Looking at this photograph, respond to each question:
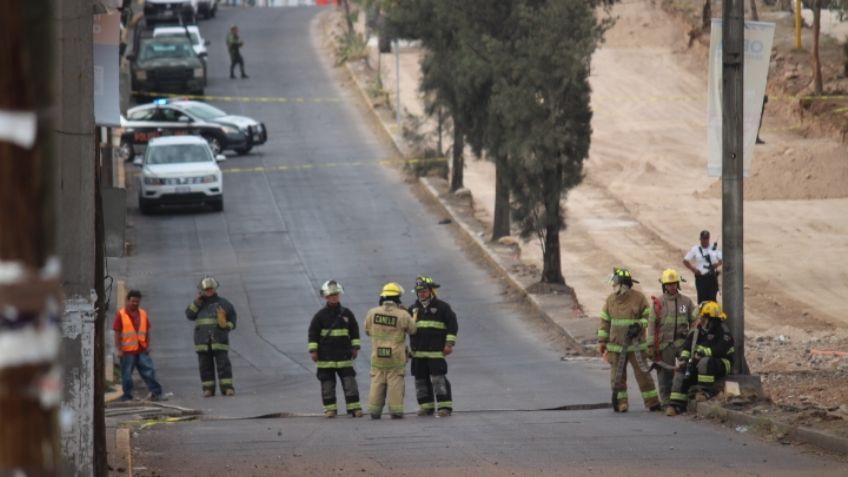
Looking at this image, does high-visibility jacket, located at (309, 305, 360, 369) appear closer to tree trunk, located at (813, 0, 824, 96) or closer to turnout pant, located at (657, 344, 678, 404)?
turnout pant, located at (657, 344, 678, 404)

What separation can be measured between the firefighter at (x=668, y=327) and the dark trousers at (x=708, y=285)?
22.6 feet

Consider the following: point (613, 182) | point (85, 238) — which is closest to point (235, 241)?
point (613, 182)

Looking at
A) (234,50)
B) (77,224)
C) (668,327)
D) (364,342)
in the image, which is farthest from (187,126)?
(77,224)

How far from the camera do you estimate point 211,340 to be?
2095 centimetres

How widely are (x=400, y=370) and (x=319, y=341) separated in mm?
1210

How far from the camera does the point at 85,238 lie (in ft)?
36.0

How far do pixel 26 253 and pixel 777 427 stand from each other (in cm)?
1256

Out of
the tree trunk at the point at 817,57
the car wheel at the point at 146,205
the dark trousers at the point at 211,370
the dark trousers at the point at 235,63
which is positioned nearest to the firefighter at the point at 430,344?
the dark trousers at the point at 211,370

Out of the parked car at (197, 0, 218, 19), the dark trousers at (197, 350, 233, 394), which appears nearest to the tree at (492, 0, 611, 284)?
the dark trousers at (197, 350, 233, 394)

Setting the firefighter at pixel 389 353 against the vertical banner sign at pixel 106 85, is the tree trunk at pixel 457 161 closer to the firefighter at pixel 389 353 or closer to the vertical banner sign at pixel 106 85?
the firefighter at pixel 389 353

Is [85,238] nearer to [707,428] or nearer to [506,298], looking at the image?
[707,428]

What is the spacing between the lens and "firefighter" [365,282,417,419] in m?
17.5

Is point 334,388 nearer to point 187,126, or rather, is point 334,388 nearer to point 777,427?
point 777,427

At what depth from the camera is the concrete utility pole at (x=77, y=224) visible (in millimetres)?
10719
